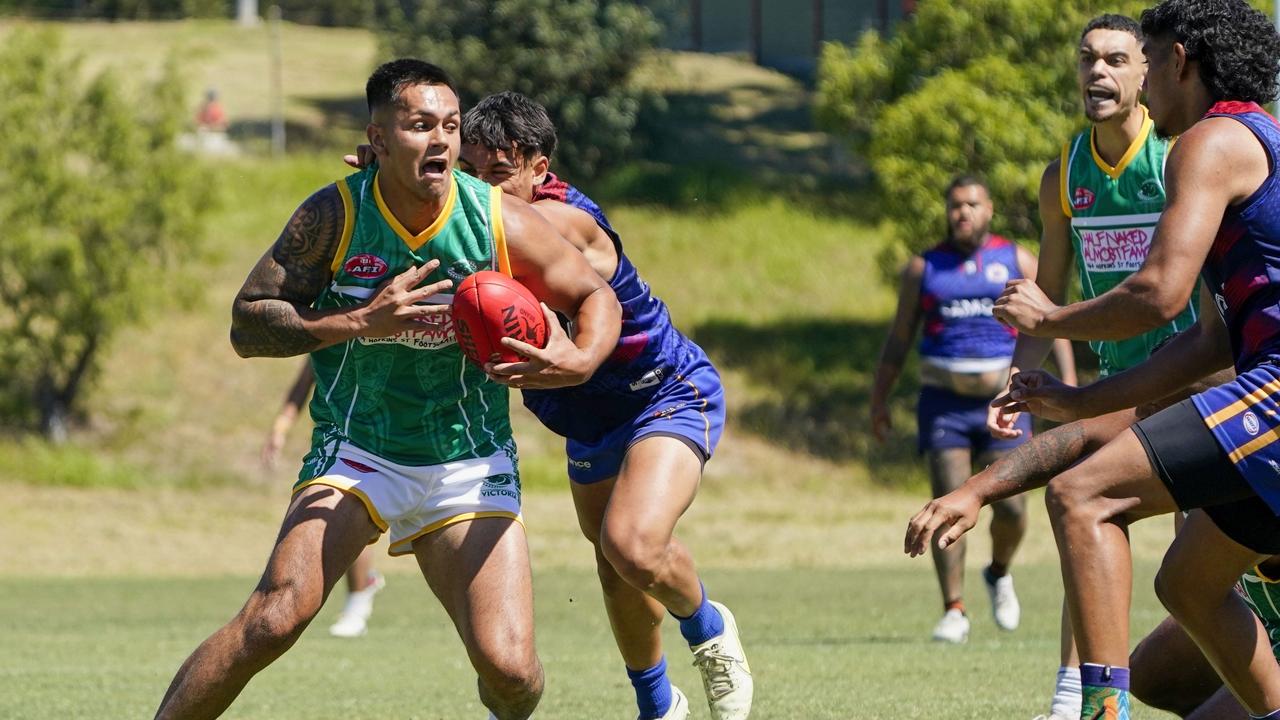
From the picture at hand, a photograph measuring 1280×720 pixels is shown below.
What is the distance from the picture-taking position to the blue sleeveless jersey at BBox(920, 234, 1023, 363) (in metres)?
10.7

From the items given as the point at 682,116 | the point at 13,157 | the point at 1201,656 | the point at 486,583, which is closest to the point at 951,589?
the point at 1201,656

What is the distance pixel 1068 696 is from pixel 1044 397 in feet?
3.09

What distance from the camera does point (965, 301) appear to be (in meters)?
10.8

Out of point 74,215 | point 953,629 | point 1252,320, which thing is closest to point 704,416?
point 1252,320

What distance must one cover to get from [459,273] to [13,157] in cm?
1923

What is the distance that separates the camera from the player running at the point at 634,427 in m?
6.20

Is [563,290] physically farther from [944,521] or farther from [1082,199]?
[1082,199]

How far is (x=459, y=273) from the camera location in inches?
217

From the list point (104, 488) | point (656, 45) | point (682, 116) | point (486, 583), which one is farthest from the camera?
point (682, 116)

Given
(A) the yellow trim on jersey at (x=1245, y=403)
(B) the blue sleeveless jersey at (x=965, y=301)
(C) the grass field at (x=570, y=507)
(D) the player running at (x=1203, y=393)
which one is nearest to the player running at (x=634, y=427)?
(C) the grass field at (x=570, y=507)

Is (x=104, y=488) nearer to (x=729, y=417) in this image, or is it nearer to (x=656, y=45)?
(x=729, y=417)

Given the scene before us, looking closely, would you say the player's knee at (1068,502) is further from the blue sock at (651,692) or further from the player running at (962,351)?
the player running at (962,351)

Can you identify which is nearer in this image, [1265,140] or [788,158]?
[1265,140]

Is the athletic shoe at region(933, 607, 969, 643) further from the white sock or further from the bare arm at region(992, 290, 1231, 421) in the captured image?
the bare arm at region(992, 290, 1231, 421)
